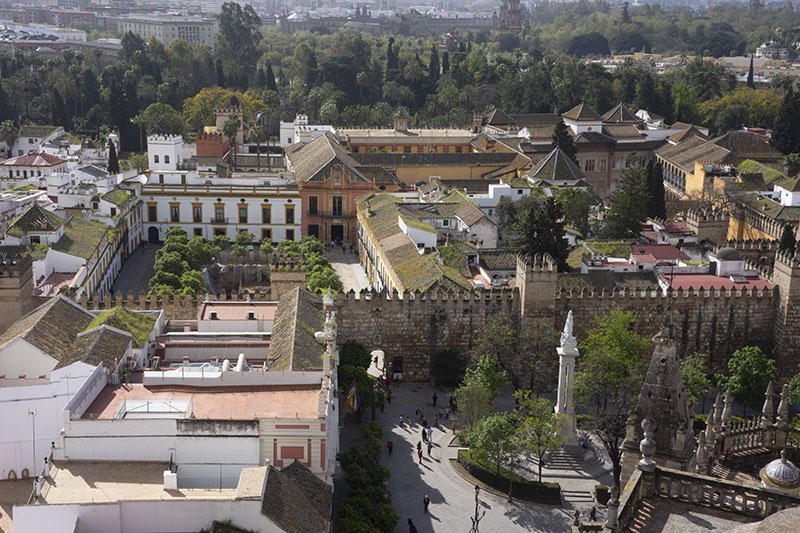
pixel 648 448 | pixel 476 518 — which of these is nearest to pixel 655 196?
pixel 476 518

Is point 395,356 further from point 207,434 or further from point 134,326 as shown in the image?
point 207,434

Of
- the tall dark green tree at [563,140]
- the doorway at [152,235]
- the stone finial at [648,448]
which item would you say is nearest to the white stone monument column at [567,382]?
the stone finial at [648,448]

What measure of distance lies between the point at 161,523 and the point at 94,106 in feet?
273

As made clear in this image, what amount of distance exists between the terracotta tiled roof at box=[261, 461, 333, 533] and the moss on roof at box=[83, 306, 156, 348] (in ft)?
26.2

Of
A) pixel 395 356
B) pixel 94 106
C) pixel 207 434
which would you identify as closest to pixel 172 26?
pixel 94 106

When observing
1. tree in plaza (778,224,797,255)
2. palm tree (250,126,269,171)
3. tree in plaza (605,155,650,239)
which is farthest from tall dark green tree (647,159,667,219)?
palm tree (250,126,269,171)

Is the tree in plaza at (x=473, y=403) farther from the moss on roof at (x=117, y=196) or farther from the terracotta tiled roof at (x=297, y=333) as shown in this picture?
the moss on roof at (x=117, y=196)

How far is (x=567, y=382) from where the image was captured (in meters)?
33.6

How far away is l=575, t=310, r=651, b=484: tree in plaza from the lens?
3328cm

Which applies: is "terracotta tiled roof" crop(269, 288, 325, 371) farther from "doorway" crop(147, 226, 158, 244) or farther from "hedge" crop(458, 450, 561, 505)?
"doorway" crop(147, 226, 158, 244)

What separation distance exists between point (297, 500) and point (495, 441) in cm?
993

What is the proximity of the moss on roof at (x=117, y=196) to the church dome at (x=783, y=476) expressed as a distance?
1848 inches

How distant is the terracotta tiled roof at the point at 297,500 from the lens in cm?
2167

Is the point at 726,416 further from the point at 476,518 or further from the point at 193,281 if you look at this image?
the point at 193,281
